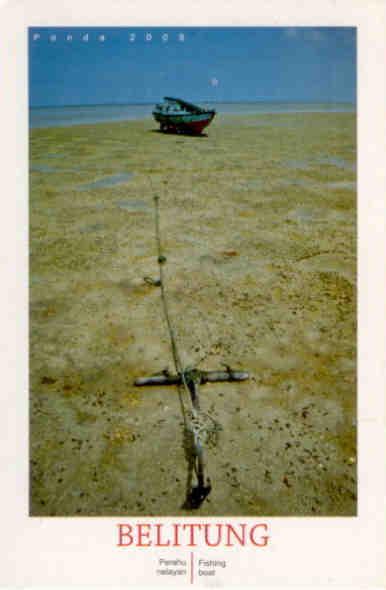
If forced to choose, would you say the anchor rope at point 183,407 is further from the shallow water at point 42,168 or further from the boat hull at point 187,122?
the boat hull at point 187,122

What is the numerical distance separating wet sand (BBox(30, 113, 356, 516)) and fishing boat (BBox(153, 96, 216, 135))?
1036 cm

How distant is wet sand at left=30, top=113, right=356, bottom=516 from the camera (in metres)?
3.36

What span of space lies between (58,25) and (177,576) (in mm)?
4794

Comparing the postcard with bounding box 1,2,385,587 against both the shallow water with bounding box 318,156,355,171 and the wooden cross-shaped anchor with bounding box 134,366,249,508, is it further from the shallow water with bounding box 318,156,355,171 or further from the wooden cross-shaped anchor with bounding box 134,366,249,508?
the shallow water with bounding box 318,156,355,171

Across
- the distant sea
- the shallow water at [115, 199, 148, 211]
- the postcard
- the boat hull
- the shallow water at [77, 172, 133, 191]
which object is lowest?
the postcard

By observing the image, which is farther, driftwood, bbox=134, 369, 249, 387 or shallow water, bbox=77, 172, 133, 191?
shallow water, bbox=77, 172, 133, 191

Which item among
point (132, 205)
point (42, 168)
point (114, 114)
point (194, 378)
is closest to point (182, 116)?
point (42, 168)

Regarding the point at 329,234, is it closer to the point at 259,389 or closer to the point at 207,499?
the point at 259,389

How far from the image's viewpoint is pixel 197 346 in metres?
4.72

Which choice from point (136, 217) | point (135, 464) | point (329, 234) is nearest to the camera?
point (135, 464)

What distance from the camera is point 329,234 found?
735 cm

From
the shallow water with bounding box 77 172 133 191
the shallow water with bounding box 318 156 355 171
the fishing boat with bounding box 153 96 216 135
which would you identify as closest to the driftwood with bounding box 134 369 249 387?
the shallow water with bounding box 77 172 133 191
